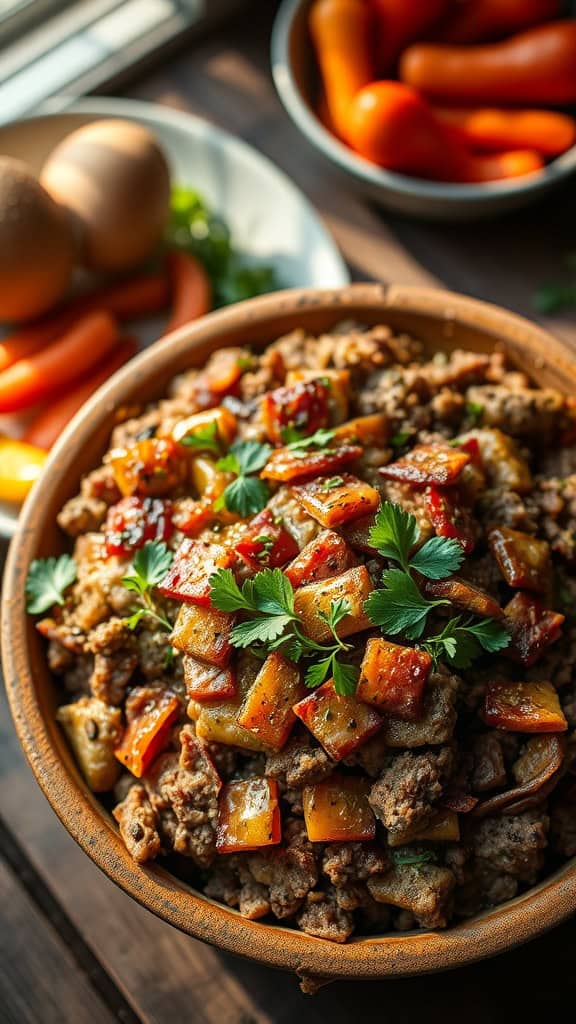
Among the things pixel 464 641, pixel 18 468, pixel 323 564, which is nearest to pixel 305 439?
pixel 323 564

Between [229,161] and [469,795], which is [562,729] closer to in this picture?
[469,795]

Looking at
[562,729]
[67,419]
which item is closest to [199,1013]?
[562,729]

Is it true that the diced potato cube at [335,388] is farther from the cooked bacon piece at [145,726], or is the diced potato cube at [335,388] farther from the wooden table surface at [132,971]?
the wooden table surface at [132,971]

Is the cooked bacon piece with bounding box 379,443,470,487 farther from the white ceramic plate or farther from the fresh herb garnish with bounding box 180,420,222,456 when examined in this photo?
the white ceramic plate

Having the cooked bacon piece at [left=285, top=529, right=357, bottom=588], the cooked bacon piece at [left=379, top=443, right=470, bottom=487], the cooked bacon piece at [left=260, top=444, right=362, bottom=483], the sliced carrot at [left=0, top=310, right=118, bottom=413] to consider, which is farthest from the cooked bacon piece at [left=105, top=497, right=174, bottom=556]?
the sliced carrot at [left=0, top=310, right=118, bottom=413]

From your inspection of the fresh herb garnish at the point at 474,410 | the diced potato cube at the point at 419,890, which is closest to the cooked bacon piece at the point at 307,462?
the fresh herb garnish at the point at 474,410

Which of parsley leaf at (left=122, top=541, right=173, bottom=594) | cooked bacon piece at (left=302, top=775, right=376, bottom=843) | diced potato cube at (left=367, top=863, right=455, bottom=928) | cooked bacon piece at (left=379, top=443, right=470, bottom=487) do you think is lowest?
diced potato cube at (left=367, top=863, right=455, bottom=928)
